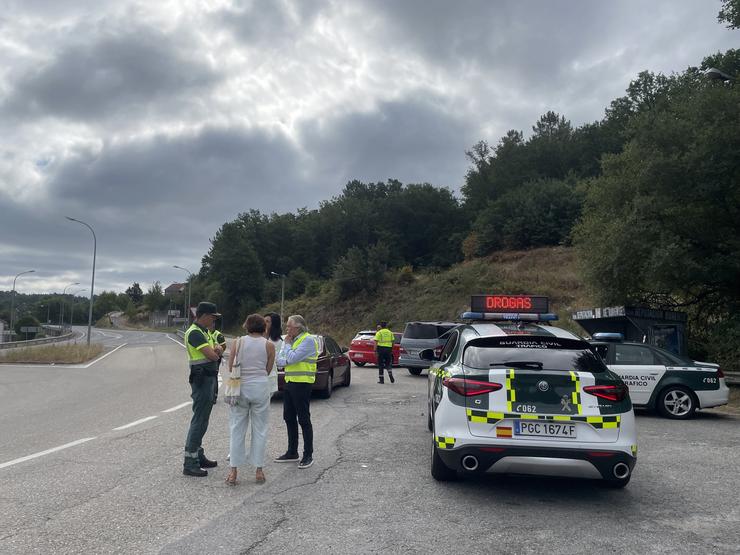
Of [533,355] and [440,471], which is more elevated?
[533,355]

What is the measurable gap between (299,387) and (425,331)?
546 inches

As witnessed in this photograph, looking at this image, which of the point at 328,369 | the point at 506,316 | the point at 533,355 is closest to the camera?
the point at 533,355

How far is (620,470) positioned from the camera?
5320 mm

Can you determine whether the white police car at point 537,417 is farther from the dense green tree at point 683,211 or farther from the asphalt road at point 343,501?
the dense green tree at point 683,211

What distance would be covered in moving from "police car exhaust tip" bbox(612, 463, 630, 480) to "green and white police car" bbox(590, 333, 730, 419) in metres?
6.04

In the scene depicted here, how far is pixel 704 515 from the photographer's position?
5203 millimetres

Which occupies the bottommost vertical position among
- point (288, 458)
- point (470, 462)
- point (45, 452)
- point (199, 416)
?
point (45, 452)

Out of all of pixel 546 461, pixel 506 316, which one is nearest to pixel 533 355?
pixel 546 461

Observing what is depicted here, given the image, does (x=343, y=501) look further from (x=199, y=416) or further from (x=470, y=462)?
(x=199, y=416)

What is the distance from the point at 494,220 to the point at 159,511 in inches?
2114

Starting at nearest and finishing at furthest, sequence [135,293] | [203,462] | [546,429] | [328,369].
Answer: [546,429]
[203,462]
[328,369]
[135,293]

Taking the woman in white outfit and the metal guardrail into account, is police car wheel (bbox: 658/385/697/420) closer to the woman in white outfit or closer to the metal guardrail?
the woman in white outfit

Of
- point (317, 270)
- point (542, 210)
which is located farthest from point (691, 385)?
point (317, 270)

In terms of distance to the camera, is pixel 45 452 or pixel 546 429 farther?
pixel 45 452
